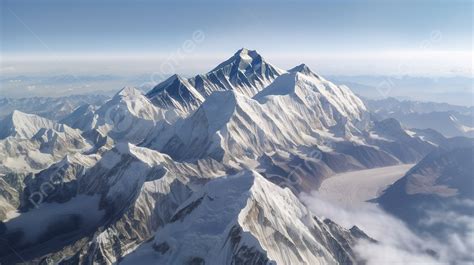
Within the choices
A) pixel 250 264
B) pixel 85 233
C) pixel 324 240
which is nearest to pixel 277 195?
pixel 324 240

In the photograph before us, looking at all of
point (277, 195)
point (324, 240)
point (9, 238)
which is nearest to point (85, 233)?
point (9, 238)

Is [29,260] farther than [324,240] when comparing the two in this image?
Yes

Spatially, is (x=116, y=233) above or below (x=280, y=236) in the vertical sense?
below

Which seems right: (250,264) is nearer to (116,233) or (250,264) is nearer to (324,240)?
(324,240)

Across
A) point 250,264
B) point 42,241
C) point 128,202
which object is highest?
point 250,264

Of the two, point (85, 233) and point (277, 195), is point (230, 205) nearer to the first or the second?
point (277, 195)

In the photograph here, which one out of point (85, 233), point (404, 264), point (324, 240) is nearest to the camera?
point (324, 240)

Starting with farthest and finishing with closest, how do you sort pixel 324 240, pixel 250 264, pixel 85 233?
pixel 85 233, pixel 324 240, pixel 250 264
